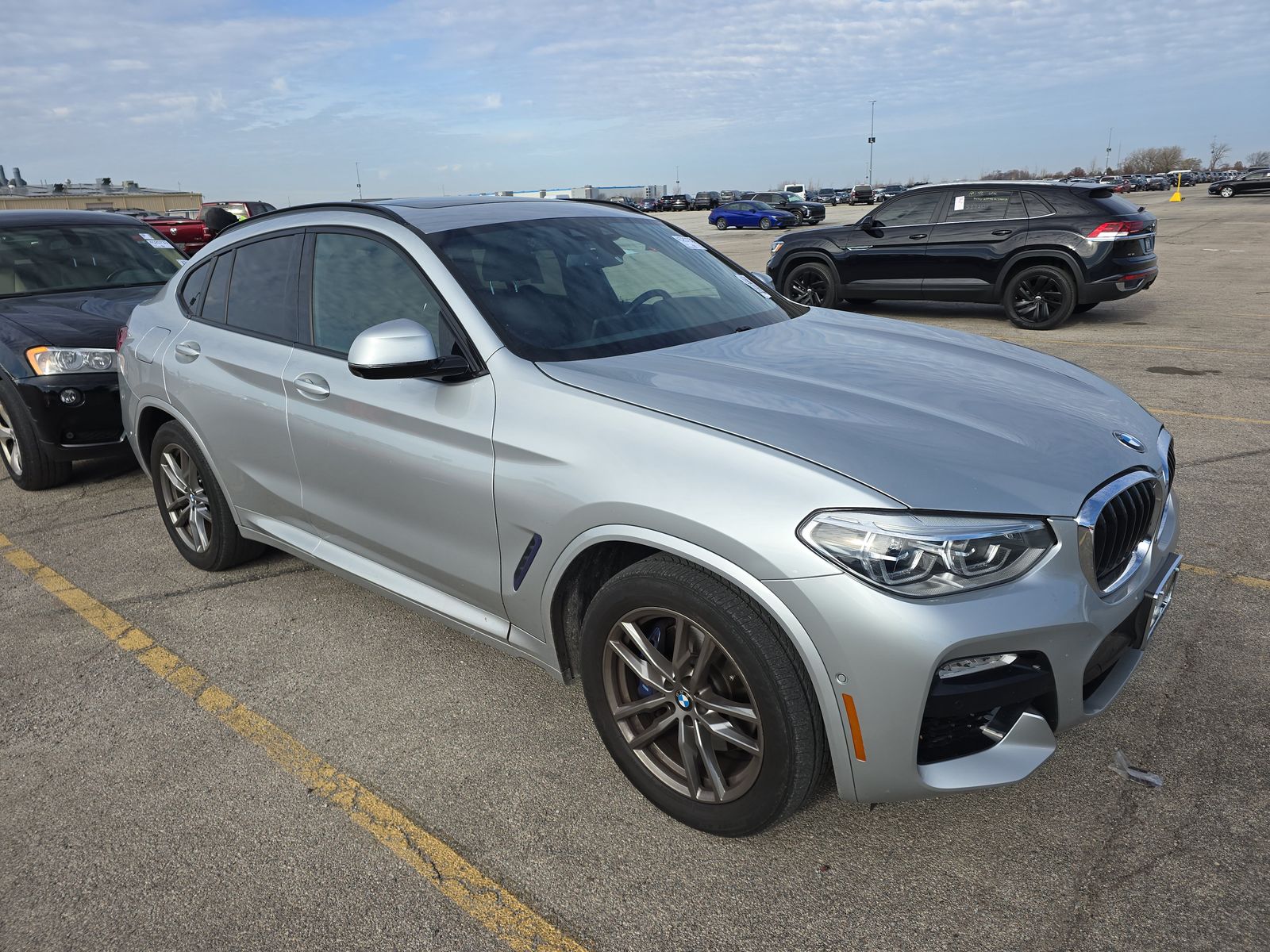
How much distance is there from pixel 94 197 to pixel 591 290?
8277cm

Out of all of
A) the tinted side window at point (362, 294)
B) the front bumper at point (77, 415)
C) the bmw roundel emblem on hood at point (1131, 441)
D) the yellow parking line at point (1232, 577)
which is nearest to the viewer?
the bmw roundel emblem on hood at point (1131, 441)

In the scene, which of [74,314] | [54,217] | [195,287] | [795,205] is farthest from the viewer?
[795,205]

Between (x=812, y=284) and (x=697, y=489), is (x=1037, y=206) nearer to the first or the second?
(x=812, y=284)

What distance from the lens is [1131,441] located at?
2.77m

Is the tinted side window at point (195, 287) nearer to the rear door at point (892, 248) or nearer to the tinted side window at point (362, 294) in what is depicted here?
the tinted side window at point (362, 294)

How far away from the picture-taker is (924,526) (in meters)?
2.16

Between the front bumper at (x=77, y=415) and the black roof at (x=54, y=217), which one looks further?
the black roof at (x=54, y=217)

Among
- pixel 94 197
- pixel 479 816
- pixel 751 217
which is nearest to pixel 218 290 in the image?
pixel 479 816

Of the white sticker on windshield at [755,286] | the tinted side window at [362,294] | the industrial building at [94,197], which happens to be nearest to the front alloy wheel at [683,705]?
the tinted side window at [362,294]

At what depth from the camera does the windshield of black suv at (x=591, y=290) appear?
10.1 feet

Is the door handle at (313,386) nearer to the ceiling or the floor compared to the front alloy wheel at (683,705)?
nearer to the ceiling

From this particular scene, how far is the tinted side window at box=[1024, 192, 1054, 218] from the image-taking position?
1075 centimetres

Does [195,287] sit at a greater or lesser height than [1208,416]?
greater

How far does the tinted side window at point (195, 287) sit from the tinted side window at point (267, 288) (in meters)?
0.28
